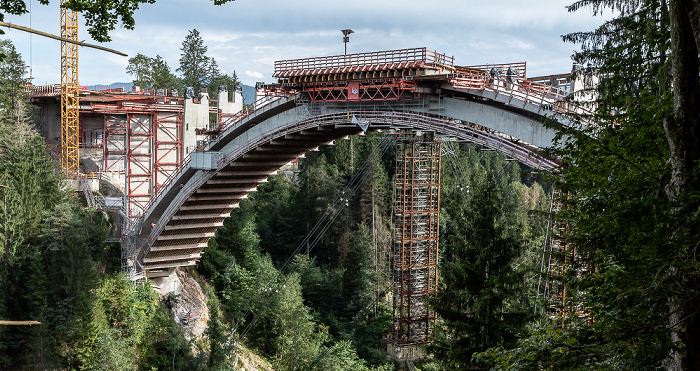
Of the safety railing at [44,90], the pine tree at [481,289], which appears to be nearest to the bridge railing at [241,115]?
the safety railing at [44,90]

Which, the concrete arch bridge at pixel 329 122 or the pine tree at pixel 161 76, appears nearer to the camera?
the concrete arch bridge at pixel 329 122

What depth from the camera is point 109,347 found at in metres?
31.5

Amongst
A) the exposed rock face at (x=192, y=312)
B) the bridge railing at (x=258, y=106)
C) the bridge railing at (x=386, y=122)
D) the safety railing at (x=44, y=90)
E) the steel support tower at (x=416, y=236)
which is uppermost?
the safety railing at (x=44, y=90)

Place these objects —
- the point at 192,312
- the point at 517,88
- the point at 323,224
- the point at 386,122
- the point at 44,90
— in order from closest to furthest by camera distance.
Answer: the point at 517,88, the point at 386,122, the point at 192,312, the point at 44,90, the point at 323,224

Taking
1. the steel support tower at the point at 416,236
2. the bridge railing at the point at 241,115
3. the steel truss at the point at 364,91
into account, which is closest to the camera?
the steel truss at the point at 364,91

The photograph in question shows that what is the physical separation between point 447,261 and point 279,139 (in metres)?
11.7

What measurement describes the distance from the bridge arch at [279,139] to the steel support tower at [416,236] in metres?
4.52

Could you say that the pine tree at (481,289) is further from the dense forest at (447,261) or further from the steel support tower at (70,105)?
the steel support tower at (70,105)

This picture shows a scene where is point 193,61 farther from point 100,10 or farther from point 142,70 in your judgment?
point 100,10

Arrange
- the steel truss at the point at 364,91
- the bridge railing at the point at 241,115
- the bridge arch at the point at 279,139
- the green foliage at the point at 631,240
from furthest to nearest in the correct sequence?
the bridge railing at the point at 241,115
the steel truss at the point at 364,91
the bridge arch at the point at 279,139
the green foliage at the point at 631,240

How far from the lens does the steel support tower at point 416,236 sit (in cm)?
3706

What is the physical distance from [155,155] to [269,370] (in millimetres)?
16987

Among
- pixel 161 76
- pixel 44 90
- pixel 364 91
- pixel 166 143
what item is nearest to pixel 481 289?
pixel 364 91

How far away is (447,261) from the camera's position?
Result: 38625 mm
